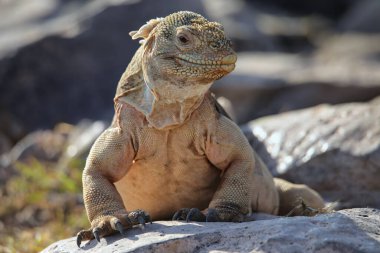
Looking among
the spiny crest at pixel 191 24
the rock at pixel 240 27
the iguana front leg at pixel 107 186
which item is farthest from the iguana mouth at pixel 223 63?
the rock at pixel 240 27

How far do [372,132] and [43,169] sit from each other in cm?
434

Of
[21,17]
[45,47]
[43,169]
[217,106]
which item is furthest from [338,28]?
[217,106]

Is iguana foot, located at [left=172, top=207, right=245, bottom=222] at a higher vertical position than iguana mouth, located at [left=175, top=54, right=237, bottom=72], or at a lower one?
lower

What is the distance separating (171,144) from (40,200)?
14.0ft

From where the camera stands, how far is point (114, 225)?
19.5 ft

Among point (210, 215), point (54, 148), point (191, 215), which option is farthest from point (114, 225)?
point (54, 148)

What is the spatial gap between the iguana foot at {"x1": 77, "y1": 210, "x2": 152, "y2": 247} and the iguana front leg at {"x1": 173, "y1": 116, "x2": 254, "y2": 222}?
682 mm

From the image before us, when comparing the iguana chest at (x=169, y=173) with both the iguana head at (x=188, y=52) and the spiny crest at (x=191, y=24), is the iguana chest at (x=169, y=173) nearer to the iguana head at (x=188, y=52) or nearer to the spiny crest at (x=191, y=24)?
the iguana head at (x=188, y=52)

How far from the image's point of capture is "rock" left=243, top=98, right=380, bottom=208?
28.6 ft

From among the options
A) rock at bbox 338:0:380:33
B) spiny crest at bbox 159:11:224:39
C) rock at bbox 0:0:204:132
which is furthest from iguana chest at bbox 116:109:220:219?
rock at bbox 338:0:380:33

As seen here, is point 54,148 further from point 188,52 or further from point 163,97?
point 188,52

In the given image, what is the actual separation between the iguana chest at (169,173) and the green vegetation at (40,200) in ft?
8.46

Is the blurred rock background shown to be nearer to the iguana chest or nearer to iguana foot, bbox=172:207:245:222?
the iguana chest

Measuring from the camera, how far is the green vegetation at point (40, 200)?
32.6 feet
